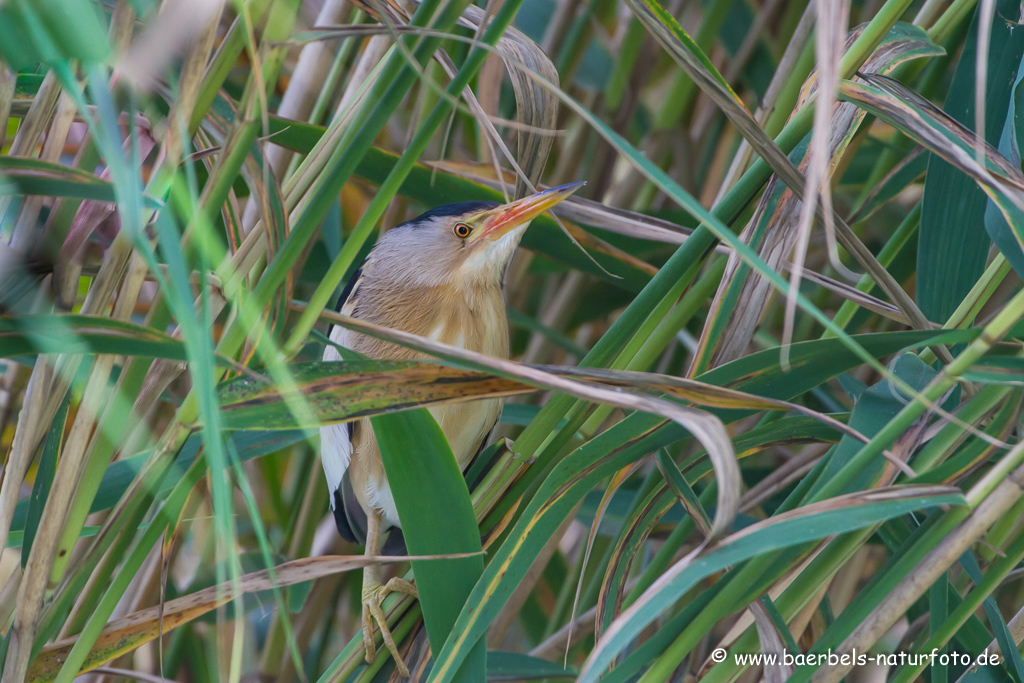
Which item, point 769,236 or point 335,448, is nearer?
point 769,236

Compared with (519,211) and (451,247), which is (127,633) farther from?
(451,247)

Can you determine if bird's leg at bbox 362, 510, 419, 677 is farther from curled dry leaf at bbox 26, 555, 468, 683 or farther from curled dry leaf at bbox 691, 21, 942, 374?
curled dry leaf at bbox 691, 21, 942, 374

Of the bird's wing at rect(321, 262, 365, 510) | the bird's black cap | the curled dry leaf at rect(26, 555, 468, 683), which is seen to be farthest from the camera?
the bird's black cap

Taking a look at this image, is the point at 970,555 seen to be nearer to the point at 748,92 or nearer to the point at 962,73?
the point at 962,73

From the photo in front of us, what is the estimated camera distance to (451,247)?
1.26 m

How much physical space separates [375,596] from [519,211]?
20.6 inches

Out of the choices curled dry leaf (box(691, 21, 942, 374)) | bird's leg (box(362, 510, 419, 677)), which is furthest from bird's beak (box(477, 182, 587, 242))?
bird's leg (box(362, 510, 419, 677))

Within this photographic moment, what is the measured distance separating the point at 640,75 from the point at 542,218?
27.3 inches

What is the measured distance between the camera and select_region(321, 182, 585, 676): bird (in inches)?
45.3

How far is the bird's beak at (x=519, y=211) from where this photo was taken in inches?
35.2

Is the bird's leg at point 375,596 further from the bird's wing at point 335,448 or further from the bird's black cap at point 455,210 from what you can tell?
the bird's black cap at point 455,210

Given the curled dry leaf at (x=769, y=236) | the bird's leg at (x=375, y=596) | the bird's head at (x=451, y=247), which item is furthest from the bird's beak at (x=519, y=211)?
the bird's leg at (x=375, y=596)

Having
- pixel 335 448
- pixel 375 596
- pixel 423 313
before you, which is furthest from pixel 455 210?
pixel 375 596

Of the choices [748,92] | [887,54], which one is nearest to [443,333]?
[887,54]
